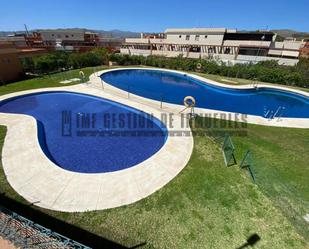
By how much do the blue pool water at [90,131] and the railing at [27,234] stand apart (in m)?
3.83

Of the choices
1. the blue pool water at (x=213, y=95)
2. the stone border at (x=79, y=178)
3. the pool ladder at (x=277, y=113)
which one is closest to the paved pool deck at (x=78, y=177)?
the stone border at (x=79, y=178)

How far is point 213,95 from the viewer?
809 inches

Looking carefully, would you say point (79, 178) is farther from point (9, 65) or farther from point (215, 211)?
point (9, 65)

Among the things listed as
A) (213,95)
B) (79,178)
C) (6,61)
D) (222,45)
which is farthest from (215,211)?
(222,45)

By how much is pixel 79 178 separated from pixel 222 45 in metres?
36.3

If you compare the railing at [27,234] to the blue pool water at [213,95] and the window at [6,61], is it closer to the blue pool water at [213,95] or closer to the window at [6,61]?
the blue pool water at [213,95]

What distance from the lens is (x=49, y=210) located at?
6.24m

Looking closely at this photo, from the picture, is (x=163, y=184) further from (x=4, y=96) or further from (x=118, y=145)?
(x=4, y=96)

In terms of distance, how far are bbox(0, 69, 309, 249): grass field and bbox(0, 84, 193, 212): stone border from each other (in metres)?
0.30

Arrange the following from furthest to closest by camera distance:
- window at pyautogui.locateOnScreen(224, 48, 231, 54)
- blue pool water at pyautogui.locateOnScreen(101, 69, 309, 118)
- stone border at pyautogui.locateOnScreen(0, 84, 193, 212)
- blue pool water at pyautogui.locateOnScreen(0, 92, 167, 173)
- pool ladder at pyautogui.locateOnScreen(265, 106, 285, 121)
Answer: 1. window at pyautogui.locateOnScreen(224, 48, 231, 54)
2. blue pool water at pyautogui.locateOnScreen(101, 69, 309, 118)
3. pool ladder at pyautogui.locateOnScreen(265, 106, 285, 121)
4. blue pool water at pyautogui.locateOnScreen(0, 92, 167, 173)
5. stone border at pyautogui.locateOnScreen(0, 84, 193, 212)

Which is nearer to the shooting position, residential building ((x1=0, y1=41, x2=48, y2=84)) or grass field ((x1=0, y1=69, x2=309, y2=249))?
grass field ((x1=0, y1=69, x2=309, y2=249))

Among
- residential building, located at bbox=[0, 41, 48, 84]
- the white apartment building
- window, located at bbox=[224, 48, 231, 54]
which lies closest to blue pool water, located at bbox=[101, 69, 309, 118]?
residential building, located at bbox=[0, 41, 48, 84]

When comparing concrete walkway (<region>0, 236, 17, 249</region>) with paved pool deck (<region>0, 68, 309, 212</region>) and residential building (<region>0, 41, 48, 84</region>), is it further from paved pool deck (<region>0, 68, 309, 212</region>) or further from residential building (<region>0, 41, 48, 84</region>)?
residential building (<region>0, 41, 48, 84</region>)

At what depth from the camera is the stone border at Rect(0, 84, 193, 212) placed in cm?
662
